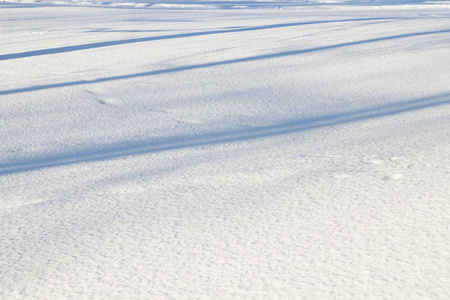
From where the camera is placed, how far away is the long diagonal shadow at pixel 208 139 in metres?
3.72

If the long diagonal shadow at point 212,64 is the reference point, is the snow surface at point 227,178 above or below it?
above

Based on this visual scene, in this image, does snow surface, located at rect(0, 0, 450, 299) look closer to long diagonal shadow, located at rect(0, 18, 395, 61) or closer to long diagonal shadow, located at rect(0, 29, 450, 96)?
long diagonal shadow, located at rect(0, 29, 450, 96)

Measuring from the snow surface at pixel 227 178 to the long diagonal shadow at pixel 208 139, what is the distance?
2cm

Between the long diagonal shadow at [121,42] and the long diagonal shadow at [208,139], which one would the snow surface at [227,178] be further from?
the long diagonal shadow at [121,42]

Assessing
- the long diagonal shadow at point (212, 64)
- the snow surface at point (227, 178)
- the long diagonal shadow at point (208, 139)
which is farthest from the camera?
the long diagonal shadow at point (212, 64)

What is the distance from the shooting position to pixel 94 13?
15.5 meters

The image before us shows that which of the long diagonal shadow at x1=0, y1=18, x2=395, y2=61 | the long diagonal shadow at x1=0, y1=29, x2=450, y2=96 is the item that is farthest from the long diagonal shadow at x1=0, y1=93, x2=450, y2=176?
the long diagonal shadow at x1=0, y1=18, x2=395, y2=61

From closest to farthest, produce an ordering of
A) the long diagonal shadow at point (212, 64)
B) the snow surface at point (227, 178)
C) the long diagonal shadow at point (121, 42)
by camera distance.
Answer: the snow surface at point (227, 178), the long diagonal shadow at point (212, 64), the long diagonal shadow at point (121, 42)

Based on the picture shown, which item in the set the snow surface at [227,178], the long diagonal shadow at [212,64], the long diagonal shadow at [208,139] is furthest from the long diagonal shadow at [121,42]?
the long diagonal shadow at [208,139]

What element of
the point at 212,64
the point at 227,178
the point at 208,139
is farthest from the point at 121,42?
the point at 227,178

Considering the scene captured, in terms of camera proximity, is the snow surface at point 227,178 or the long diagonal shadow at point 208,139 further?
the long diagonal shadow at point 208,139

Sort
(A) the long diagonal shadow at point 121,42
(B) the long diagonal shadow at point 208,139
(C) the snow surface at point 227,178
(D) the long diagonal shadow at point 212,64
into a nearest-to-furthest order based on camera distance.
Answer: (C) the snow surface at point 227,178
(B) the long diagonal shadow at point 208,139
(D) the long diagonal shadow at point 212,64
(A) the long diagonal shadow at point 121,42

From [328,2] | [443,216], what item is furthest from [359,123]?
[328,2]

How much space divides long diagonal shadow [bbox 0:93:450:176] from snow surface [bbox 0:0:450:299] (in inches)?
0.9
